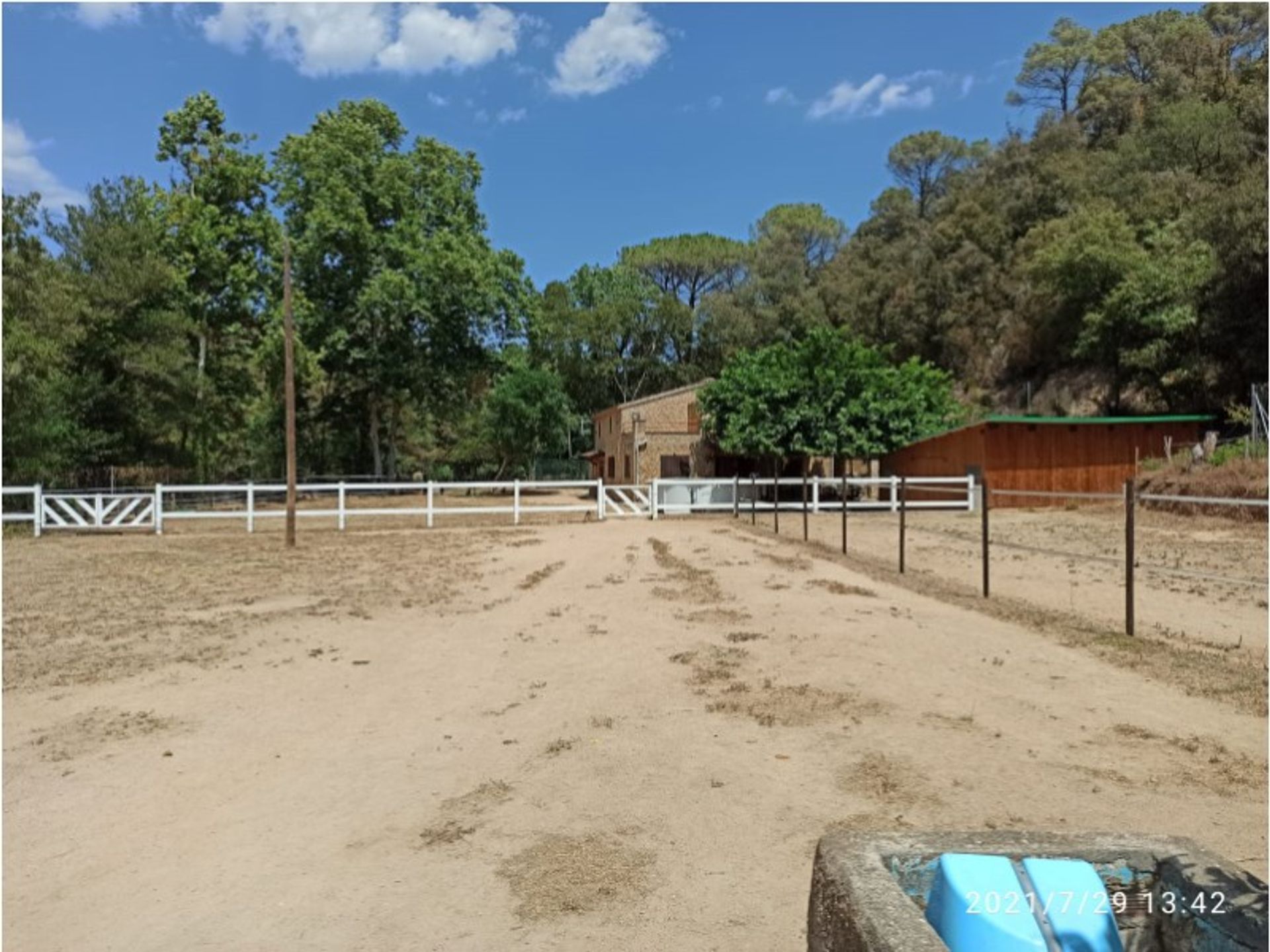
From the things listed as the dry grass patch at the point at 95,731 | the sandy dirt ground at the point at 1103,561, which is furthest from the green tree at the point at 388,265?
the dry grass patch at the point at 95,731

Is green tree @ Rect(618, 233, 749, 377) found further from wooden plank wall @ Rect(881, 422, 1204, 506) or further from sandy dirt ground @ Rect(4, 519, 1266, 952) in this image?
sandy dirt ground @ Rect(4, 519, 1266, 952)

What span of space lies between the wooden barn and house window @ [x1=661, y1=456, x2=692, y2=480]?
45.7 ft

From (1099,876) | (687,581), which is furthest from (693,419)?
(1099,876)

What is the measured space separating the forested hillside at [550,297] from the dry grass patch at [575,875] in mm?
23414

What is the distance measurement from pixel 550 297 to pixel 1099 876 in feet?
196

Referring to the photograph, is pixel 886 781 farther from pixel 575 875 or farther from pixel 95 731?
pixel 95 731

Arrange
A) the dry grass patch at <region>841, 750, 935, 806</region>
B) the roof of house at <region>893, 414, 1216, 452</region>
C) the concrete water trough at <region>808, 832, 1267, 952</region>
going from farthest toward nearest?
the roof of house at <region>893, 414, 1216, 452</region>
the dry grass patch at <region>841, 750, 935, 806</region>
the concrete water trough at <region>808, 832, 1267, 952</region>

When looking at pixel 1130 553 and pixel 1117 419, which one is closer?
pixel 1130 553

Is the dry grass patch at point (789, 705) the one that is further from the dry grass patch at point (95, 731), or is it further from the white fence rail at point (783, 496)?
the white fence rail at point (783, 496)

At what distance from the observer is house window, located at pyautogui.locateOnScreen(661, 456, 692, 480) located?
38.1 m

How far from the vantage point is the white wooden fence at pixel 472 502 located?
21.8 metres

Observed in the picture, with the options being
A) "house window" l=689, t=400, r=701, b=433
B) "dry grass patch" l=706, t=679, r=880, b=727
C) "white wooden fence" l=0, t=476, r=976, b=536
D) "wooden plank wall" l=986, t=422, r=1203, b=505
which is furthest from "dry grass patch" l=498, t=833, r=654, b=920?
"house window" l=689, t=400, r=701, b=433

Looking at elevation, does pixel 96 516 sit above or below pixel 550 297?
below

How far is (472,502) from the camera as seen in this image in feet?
104
